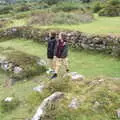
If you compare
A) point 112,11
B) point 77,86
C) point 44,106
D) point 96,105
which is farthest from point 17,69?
point 112,11

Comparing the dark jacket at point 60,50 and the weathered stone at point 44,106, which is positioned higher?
the weathered stone at point 44,106

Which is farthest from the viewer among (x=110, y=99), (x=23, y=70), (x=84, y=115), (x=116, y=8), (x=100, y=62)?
(x=116, y=8)

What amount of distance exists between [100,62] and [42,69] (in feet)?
8.72

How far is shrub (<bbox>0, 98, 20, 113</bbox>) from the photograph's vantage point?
8.69m

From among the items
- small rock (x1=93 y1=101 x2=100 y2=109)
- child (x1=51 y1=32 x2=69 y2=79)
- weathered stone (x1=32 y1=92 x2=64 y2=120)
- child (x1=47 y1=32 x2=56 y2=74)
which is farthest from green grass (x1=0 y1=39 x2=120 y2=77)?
small rock (x1=93 y1=101 x2=100 y2=109)

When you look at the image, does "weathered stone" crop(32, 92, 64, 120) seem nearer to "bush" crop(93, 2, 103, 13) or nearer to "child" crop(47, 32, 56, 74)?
"child" crop(47, 32, 56, 74)

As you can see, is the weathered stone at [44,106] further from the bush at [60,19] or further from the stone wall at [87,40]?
the bush at [60,19]

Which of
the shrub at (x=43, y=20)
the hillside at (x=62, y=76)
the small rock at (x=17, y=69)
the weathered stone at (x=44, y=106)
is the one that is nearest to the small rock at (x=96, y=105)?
the hillside at (x=62, y=76)

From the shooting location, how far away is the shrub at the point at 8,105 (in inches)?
342

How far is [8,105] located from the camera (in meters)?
8.81

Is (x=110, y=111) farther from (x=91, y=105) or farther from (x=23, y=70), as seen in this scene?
(x=23, y=70)

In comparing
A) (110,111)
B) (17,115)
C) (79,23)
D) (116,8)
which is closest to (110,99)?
(110,111)

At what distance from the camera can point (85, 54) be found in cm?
1452

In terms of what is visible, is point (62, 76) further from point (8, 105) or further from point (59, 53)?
point (8, 105)
